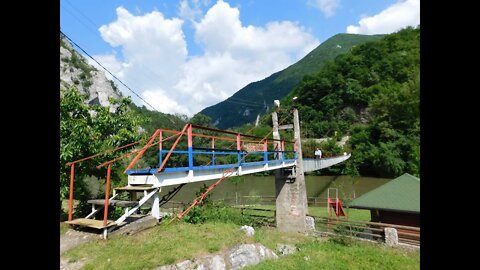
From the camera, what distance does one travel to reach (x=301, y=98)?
69875 mm

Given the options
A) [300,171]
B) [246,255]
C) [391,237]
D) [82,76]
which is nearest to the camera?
[246,255]

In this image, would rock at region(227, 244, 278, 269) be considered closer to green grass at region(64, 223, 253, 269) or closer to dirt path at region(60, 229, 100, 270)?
green grass at region(64, 223, 253, 269)

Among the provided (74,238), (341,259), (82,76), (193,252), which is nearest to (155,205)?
(193,252)

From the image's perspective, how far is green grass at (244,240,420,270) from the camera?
23.4 feet

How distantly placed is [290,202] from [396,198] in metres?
4.35

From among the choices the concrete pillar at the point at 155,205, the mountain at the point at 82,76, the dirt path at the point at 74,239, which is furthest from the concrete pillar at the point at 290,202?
the mountain at the point at 82,76

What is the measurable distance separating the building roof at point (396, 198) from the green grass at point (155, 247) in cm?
783

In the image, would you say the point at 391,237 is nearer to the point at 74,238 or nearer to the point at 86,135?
the point at 74,238

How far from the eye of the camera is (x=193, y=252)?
547 centimetres

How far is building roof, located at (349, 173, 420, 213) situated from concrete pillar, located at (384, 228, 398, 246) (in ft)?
4.40

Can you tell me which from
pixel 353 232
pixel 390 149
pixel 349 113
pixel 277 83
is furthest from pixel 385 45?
pixel 277 83
